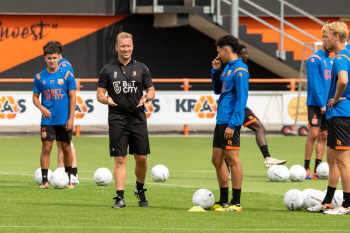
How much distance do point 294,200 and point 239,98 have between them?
147 centimetres

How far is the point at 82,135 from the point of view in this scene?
20.2 m

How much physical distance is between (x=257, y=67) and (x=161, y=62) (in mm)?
3900

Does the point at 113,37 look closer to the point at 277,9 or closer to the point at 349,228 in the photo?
the point at 277,9

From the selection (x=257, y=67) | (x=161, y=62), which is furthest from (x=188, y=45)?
(x=257, y=67)

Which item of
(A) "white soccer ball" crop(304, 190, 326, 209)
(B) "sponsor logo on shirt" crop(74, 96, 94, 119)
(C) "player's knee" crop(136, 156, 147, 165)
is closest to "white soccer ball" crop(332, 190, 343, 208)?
(A) "white soccer ball" crop(304, 190, 326, 209)

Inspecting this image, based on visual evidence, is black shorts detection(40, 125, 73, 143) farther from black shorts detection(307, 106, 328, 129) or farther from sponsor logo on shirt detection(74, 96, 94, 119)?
sponsor logo on shirt detection(74, 96, 94, 119)

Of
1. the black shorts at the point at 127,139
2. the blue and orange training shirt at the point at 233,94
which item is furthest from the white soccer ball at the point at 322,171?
the black shorts at the point at 127,139

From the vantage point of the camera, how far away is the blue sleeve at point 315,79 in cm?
1053

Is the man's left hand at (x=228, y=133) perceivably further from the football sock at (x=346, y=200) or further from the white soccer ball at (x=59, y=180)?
the white soccer ball at (x=59, y=180)

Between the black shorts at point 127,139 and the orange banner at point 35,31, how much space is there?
16.5 m

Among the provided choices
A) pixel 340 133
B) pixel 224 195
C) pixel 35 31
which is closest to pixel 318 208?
pixel 340 133

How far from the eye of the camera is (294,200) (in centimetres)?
783

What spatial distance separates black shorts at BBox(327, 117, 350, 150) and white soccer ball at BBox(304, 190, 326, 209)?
0.69 meters

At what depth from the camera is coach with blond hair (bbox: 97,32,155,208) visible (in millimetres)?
7992
